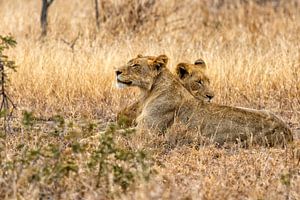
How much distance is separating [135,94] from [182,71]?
4.23ft

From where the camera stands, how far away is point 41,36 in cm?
1169

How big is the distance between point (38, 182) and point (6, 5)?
1034cm

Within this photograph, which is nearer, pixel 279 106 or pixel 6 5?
pixel 279 106

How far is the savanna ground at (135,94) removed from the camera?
16.6ft

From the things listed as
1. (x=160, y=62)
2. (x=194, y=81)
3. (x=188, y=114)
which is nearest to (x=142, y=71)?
(x=160, y=62)

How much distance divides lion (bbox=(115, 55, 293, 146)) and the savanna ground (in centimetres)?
15

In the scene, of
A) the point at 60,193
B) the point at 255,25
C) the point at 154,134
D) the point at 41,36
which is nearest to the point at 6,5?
the point at 41,36

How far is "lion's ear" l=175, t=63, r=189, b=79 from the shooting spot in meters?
7.75

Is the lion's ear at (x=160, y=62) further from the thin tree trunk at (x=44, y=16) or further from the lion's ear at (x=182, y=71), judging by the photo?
the thin tree trunk at (x=44, y=16)

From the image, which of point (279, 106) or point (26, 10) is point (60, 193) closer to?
point (279, 106)

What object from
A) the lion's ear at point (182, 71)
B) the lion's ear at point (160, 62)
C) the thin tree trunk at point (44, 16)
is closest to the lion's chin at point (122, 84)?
the lion's ear at point (160, 62)

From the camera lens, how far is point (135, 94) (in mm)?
8961

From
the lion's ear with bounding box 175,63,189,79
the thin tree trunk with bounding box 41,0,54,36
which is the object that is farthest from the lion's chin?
the thin tree trunk with bounding box 41,0,54,36

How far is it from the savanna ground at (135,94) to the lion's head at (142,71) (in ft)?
1.78
